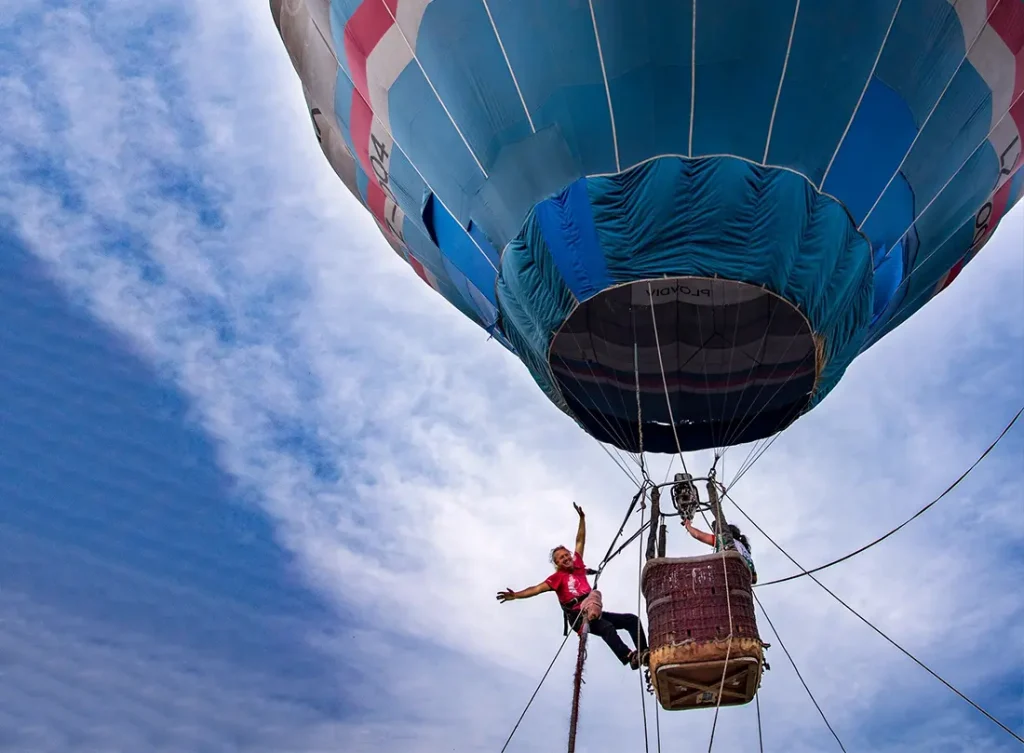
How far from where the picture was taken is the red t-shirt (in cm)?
539

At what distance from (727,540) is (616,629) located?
2.48ft

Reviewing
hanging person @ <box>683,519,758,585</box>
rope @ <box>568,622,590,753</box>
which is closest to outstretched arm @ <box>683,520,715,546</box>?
hanging person @ <box>683,519,758,585</box>

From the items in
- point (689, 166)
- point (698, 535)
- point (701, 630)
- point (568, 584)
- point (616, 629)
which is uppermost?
point (689, 166)

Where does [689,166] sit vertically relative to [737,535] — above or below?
above

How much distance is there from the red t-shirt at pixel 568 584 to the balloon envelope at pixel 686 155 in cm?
86

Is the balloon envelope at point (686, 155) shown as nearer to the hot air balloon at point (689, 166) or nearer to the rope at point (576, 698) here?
the hot air balloon at point (689, 166)

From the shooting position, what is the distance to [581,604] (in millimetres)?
5309

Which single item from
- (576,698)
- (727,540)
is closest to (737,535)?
(727,540)

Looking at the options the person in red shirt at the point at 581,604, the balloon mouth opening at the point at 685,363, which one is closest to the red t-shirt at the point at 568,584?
the person in red shirt at the point at 581,604

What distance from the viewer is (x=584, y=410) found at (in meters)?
6.59

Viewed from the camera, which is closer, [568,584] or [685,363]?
[568,584]

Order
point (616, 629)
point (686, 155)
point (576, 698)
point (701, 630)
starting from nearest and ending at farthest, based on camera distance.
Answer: point (576, 698)
point (701, 630)
point (686, 155)
point (616, 629)

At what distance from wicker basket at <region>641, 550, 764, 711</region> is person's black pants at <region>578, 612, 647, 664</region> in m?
0.34

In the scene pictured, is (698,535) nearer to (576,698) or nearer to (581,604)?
(581,604)
